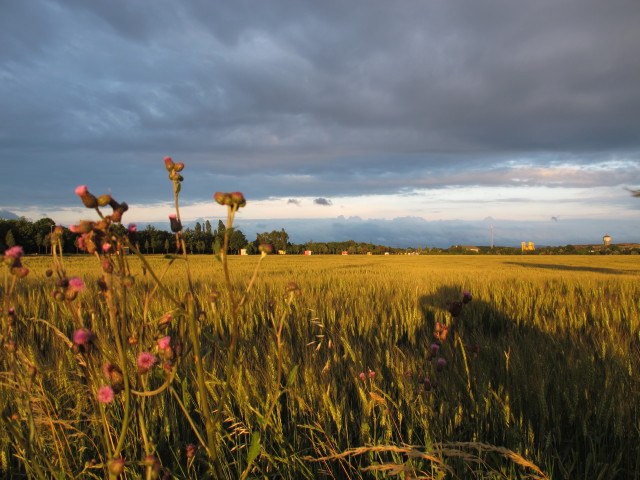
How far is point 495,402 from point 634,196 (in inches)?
339

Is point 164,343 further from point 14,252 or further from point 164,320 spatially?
point 14,252

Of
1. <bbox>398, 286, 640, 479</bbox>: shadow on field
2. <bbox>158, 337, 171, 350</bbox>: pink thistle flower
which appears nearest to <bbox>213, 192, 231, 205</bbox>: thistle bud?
<bbox>158, 337, 171, 350</bbox>: pink thistle flower

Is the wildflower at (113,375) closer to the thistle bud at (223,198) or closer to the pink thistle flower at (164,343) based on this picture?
the pink thistle flower at (164,343)

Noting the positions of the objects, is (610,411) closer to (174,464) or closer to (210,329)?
(174,464)

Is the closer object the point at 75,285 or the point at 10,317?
the point at 75,285

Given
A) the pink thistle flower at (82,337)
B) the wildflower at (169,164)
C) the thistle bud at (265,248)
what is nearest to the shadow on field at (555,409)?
the thistle bud at (265,248)

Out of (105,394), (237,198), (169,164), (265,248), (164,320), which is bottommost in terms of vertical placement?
(105,394)

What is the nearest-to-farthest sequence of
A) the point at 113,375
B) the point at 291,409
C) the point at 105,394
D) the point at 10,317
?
1. the point at 105,394
2. the point at 113,375
3. the point at 10,317
4. the point at 291,409

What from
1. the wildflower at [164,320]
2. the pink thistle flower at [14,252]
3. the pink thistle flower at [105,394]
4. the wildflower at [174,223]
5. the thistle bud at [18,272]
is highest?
the wildflower at [174,223]

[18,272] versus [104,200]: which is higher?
[104,200]

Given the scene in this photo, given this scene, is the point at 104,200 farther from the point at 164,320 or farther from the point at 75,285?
the point at 164,320

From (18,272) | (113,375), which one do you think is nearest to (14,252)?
(18,272)

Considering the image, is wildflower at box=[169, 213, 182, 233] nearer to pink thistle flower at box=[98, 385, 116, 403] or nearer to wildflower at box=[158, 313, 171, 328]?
wildflower at box=[158, 313, 171, 328]

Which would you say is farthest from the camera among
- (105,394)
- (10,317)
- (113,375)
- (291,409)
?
(291,409)
